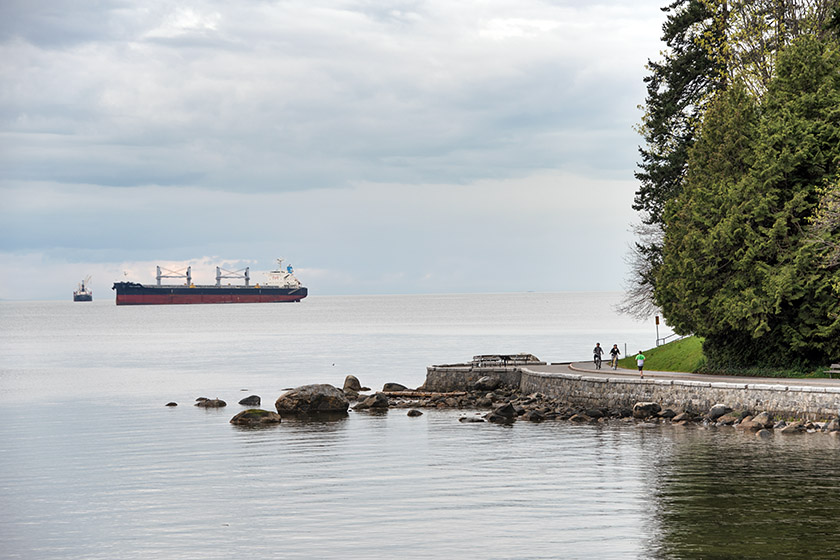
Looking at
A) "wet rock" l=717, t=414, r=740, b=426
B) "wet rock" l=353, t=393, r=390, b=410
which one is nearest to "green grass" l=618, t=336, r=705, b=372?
"wet rock" l=717, t=414, r=740, b=426

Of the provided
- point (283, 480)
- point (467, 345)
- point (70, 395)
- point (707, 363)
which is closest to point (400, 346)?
point (467, 345)

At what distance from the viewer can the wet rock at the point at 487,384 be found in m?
59.7

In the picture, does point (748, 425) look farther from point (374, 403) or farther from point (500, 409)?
point (374, 403)

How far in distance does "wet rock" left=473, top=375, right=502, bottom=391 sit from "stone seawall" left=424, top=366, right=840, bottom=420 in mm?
494

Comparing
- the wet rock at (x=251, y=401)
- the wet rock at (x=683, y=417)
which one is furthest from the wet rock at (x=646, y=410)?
the wet rock at (x=251, y=401)

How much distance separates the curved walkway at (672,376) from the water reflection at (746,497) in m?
5.98

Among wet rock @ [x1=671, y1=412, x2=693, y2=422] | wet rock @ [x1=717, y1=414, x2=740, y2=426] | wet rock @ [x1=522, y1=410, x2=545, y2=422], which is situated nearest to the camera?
wet rock @ [x1=717, y1=414, x2=740, y2=426]

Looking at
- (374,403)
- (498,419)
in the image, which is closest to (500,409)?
(498,419)

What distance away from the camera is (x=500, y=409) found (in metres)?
50.3

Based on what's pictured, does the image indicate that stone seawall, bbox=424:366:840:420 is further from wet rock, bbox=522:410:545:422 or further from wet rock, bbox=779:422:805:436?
wet rock, bbox=522:410:545:422

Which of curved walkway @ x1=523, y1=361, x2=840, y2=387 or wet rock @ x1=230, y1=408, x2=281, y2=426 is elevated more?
curved walkway @ x1=523, y1=361, x2=840, y2=387

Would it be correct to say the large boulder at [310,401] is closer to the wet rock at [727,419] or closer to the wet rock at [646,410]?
the wet rock at [646,410]

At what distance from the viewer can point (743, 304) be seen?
4825 cm

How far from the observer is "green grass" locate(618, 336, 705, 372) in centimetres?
5572
